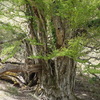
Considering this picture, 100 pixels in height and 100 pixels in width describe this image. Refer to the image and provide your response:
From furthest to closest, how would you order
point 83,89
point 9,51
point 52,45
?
point 83,89 < point 52,45 < point 9,51

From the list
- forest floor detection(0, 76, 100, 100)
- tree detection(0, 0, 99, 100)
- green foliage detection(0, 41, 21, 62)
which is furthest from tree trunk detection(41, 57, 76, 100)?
green foliage detection(0, 41, 21, 62)

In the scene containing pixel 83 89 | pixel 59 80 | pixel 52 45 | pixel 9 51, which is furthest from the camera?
pixel 83 89

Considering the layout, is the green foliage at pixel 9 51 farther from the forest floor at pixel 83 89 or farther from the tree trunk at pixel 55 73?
the forest floor at pixel 83 89

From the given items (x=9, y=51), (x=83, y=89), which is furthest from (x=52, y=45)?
(x=83, y=89)

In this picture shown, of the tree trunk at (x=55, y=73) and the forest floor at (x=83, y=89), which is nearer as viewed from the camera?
the tree trunk at (x=55, y=73)

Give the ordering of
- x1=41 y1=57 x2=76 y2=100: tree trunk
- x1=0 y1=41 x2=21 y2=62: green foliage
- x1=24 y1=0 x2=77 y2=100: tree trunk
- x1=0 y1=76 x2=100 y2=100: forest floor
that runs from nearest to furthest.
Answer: x1=0 y1=41 x2=21 y2=62: green foliage → x1=24 y1=0 x2=77 y2=100: tree trunk → x1=41 y1=57 x2=76 y2=100: tree trunk → x1=0 y1=76 x2=100 y2=100: forest floor

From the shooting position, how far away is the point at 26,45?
7.23 metres

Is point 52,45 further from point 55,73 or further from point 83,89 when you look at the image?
point 83,89

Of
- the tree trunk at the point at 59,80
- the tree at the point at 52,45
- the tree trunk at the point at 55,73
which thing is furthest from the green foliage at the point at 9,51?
the tree trunk at the point at 59,80

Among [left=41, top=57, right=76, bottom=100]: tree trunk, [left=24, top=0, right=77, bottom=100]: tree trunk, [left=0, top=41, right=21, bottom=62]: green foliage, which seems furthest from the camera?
[left=41, top=57, right=76, bottom=100]: tree trunk

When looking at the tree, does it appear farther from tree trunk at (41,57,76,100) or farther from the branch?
the branch

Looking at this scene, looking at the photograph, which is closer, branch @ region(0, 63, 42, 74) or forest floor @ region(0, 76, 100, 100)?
branch @ region(0, 63, 42, 74)

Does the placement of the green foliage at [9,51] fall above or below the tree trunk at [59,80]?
above

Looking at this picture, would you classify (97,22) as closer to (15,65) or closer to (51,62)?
(51,62)
